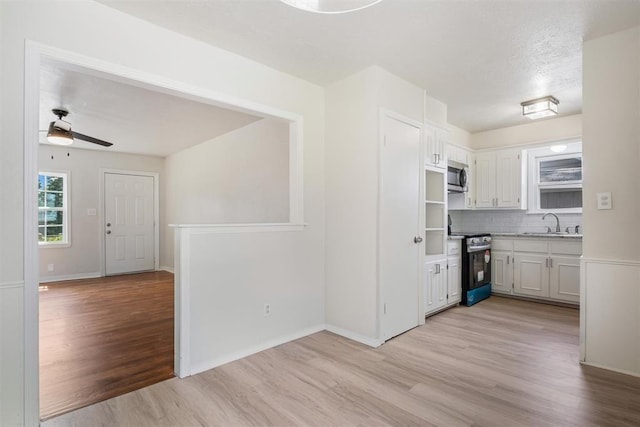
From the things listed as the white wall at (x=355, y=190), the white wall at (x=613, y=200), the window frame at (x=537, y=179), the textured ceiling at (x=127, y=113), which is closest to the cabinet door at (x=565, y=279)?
the window frame at (x=537, y=179)

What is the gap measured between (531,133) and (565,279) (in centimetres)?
211

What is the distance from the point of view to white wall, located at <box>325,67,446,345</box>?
3080 mm

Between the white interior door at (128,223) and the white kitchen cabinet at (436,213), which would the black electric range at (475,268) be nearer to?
the white kitchen cabinet at (436,213)

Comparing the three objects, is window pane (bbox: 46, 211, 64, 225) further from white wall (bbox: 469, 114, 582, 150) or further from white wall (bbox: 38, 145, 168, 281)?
white wall (bbox: 469, 114, 582, 150)

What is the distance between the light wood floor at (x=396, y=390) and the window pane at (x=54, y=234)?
5343 mm

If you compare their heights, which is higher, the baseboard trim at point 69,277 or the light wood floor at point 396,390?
the baseboard trim at point 69,277

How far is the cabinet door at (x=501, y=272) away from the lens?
4.73 metres

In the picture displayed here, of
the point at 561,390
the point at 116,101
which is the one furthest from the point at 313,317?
the point at 116,101

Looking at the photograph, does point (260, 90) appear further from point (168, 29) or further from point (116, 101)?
point (116, 101)

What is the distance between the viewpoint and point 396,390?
226 cm

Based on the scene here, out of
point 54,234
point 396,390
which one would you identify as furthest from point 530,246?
point 54,234

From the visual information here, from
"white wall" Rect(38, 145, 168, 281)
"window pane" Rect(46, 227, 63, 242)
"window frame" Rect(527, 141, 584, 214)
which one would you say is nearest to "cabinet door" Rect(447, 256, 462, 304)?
"window frame" Rect(527, 141, 584, 214)

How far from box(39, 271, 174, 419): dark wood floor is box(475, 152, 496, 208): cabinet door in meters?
4.73

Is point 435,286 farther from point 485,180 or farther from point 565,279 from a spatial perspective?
point 485,180
